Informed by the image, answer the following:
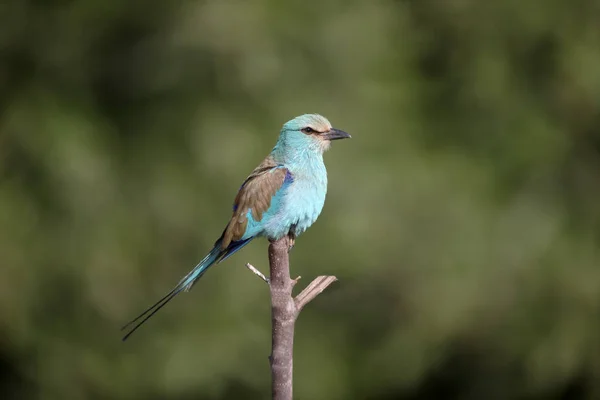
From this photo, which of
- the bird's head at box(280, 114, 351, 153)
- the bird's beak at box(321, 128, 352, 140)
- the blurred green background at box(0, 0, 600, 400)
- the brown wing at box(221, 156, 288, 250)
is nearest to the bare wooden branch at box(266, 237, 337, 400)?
the brown wing at box(221, 156, 288, 250)

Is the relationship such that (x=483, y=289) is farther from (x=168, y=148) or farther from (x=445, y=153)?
(x=168, y=148)

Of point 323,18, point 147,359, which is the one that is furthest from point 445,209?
point 147,359

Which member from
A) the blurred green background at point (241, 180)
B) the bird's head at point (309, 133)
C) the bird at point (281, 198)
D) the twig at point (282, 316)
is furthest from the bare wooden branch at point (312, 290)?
the blurred green background at point (241, 180)

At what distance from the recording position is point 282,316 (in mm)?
3910

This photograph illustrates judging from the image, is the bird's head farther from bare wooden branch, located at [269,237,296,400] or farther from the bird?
bare wooden branch, located at [269,237,296,400]

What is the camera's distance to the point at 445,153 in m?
10.3

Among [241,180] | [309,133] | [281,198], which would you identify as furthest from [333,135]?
[241,180]

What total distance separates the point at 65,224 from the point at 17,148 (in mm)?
871

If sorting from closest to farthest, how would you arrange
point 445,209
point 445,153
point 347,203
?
point 347,203 → point 445,209 → point 445,153

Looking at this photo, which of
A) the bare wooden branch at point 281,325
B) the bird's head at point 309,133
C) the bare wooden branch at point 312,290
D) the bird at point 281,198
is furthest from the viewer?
the bird's head at point 309,133

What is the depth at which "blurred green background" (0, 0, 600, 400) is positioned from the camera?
9.00 metres

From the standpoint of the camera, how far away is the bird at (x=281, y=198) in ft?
15.7

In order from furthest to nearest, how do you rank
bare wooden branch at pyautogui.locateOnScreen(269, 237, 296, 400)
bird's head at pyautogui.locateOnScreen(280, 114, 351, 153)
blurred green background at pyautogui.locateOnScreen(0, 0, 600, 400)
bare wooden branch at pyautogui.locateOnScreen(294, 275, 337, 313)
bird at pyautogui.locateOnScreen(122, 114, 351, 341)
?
blurred green background at pyautogui.locateOnScreen(0, 0, 600, 400) → bird's head at pyautogui.locateOnScreen(280, 114, 351, 153) → bird at pyautogui.locateOnScreen(122, 114, 351, 341) → bare wooden branch at pyautogui.locateOnScreen(294, 275, 337, 313) → bare wooden branch at pyautogui.locateOnScreen(269, 237, 296, 400)

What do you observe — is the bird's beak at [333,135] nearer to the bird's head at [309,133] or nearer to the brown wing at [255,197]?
the bird's head at [309,133]
